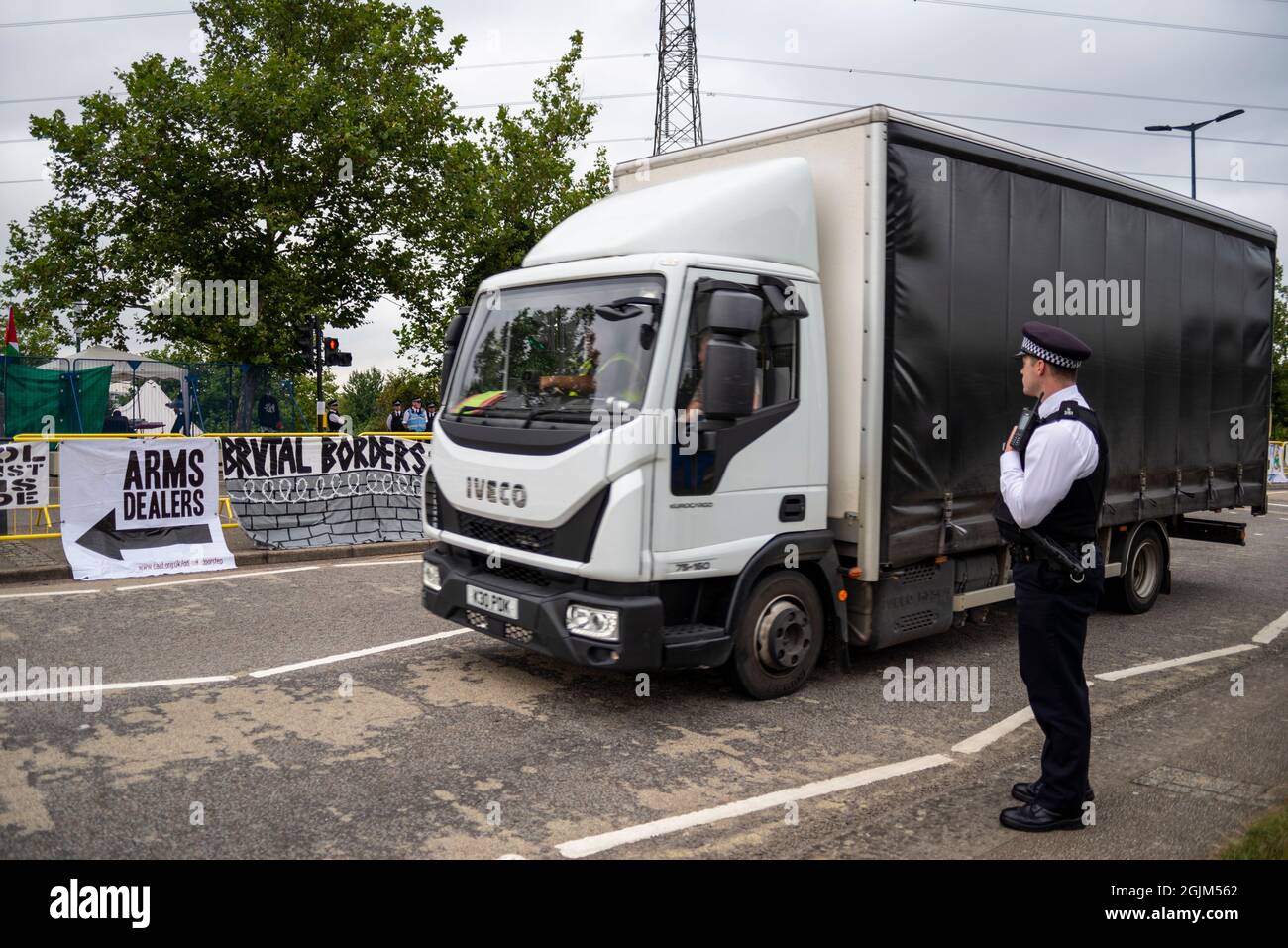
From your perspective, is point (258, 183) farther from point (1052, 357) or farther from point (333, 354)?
point (1052, 357)

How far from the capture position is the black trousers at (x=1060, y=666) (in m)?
4.20

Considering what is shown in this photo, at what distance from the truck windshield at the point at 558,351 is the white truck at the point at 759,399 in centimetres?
2

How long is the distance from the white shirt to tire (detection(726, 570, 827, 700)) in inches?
76.7

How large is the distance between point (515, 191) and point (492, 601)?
18398 millimetres

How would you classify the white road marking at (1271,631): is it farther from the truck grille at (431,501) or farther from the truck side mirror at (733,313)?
the truck grille at (431,501)

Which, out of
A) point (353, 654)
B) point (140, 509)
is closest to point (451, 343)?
point (353, 654)

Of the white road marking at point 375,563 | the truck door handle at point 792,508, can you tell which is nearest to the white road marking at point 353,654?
the truck door handle at point 792,508

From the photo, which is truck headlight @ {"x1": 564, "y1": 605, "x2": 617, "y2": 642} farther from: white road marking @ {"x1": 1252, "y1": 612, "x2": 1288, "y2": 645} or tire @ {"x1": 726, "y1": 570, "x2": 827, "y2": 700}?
white road marking @ {"x1": 1252, "y1": 612, "x2": 1288, "y2": 645}

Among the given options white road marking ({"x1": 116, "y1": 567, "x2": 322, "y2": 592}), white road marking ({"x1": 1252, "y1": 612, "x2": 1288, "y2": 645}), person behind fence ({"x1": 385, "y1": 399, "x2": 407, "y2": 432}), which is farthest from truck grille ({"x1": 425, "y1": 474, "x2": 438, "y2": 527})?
person behind fence ({"x1": 385, "y1": 399, "x2": 407, "y2": 432})

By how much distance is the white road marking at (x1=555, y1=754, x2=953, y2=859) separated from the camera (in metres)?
4.08

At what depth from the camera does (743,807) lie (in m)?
4.50
